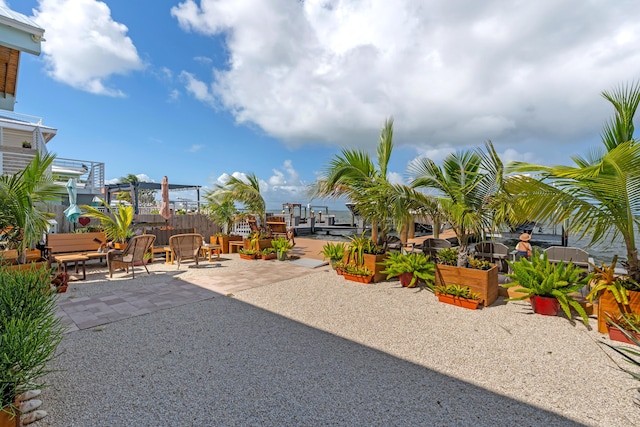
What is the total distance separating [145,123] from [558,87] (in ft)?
58.3

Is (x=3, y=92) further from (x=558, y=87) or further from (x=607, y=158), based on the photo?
(x=558, y=87)

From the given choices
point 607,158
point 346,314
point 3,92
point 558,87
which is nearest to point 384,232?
point 346,314

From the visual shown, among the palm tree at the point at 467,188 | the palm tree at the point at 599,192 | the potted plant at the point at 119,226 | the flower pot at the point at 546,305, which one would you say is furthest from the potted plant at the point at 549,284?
the potted plant at the point at 119,226

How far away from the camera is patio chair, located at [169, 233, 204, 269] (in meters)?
7.07

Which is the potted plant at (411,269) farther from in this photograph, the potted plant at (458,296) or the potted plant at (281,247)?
the potted plant at (281,247)

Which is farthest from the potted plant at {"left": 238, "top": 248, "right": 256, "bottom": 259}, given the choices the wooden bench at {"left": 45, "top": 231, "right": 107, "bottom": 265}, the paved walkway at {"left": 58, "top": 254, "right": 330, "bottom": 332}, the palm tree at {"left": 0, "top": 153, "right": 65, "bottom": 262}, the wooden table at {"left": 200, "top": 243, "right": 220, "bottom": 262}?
the palm tree at {"left": 0, "top": 153, "right": 65, "bottom": 262}

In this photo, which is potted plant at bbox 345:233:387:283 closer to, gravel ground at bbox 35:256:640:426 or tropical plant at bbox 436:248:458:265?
tropical plant at bbox 436:248:458:265

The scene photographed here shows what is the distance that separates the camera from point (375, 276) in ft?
19.5

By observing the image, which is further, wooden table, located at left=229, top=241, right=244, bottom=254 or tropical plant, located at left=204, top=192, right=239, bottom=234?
tropical plant, located at left=204, top=192, right=239, bottom=234

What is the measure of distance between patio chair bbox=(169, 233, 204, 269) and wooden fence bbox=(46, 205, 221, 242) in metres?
2.89

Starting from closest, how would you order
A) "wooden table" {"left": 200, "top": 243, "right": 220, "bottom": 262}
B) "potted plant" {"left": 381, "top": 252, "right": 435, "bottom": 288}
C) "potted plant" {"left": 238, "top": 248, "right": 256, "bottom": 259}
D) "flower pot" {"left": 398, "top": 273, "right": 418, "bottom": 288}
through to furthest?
"potted plant" {"left": 381, "top": 252, "right": 435, "bottom": 288} → "flower pot" {"left": 398, "top": 273, "right": 418, "bottom": 288} → "wooden table" {"left": 200, "top": 243, "right": 220, "bottom": 262} → "potted plant" {"left": 238, "top": 248, "right": 256, "bottom": 259}

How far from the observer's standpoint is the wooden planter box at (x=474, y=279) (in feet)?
14.6

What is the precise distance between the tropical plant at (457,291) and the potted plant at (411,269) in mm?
425

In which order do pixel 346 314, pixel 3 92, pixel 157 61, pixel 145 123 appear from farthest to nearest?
1. pixel 145 123
2. pixel 157 61
3. pixel 3 92
4. pixel 346 314
